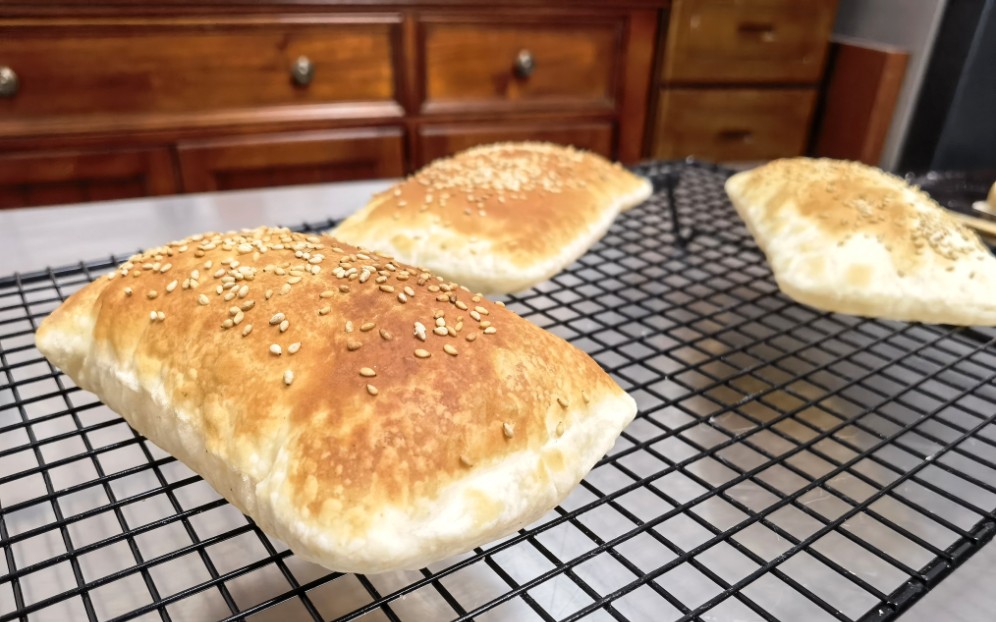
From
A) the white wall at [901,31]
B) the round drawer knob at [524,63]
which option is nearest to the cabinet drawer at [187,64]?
the round drawer knob at [524,63]

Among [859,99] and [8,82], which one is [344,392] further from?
[859,99]

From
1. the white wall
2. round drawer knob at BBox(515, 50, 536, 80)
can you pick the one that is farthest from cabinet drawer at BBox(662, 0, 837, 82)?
round drawer knob at BBox(515, 50, 536, 80)

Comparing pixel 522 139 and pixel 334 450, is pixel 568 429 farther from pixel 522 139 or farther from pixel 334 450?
pixel 522 139

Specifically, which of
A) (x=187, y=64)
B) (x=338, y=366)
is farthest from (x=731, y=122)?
(x=338, y=366)

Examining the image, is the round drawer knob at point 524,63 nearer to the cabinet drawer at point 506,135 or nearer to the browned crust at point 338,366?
the cabinet drawer at point 506,135

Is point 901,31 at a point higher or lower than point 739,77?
higher

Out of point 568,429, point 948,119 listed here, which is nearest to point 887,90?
point 948,119
